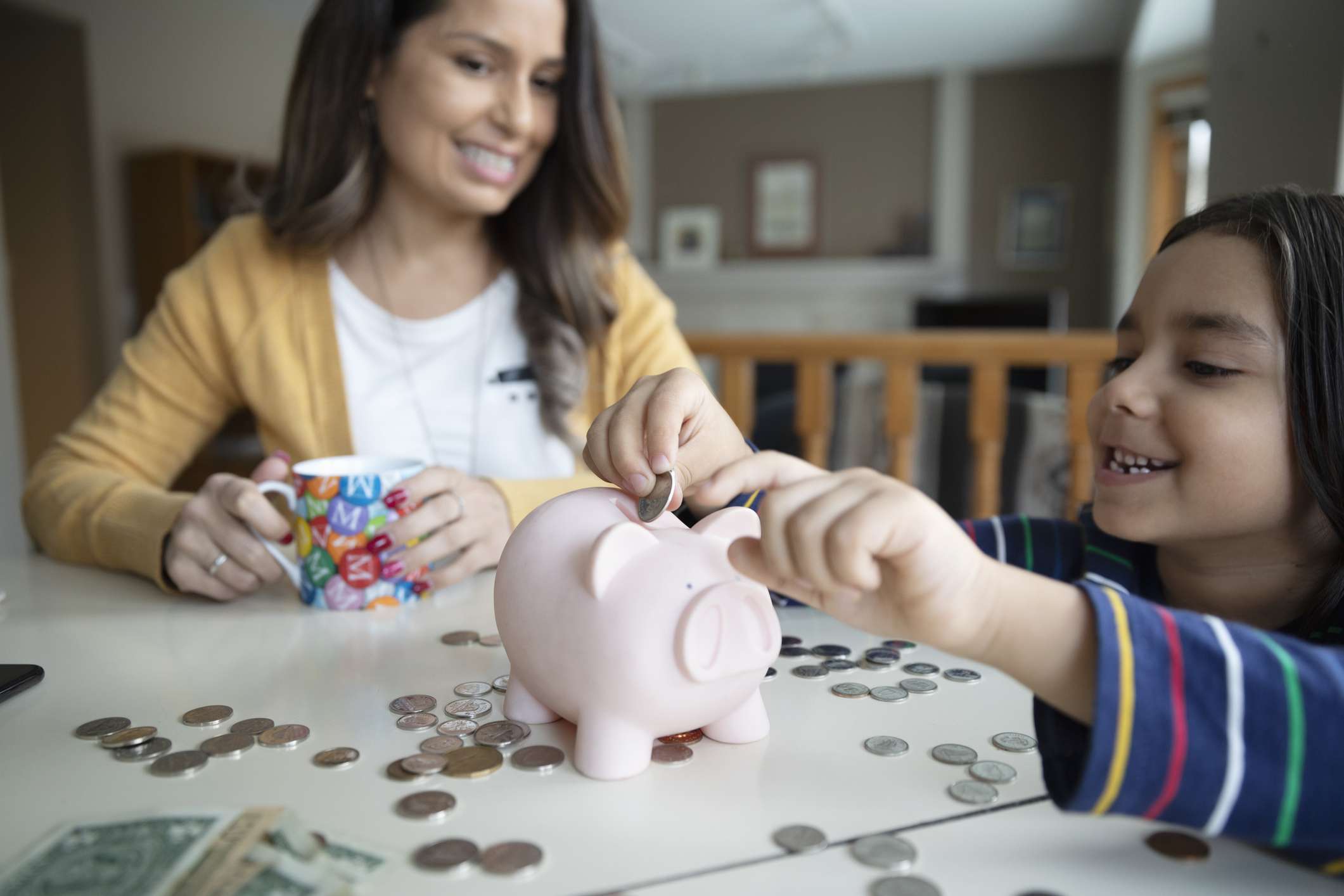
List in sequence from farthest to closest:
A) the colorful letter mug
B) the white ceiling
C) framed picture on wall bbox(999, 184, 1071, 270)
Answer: framed picture on wall bbox(999, 184, 1071, 270), the white ceiling, the colorful letter mug

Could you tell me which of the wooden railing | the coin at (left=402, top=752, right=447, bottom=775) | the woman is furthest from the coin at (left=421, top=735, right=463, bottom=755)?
the wooden railing

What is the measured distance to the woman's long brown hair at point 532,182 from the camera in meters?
1.24

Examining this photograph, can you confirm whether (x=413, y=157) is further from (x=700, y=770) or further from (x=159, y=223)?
(x=159, y=223)

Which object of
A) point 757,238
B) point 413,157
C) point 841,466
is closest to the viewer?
point 413,157

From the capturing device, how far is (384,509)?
2.65 ft

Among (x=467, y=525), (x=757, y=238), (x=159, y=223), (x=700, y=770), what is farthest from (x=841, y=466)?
(x=757, y=238)

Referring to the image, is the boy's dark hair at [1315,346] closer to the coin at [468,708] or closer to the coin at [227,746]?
the coin at [468,708]

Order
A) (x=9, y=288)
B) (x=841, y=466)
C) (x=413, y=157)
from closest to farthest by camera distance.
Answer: (x=413, y=157)
(x=841, y=466)
(x=9, y=288)

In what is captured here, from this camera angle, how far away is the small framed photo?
6805 mm

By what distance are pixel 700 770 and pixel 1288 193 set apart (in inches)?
21.6

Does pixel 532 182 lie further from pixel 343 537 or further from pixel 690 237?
pixel 690 237

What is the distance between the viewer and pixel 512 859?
0.42 m

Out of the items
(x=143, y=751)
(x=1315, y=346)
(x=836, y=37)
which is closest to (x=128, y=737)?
(x=143, y=751)

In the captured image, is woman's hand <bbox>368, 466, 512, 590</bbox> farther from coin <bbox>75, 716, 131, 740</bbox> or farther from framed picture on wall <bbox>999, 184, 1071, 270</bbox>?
framed picture on wall <bbox>999, 184, 1071, 270</bbox>
